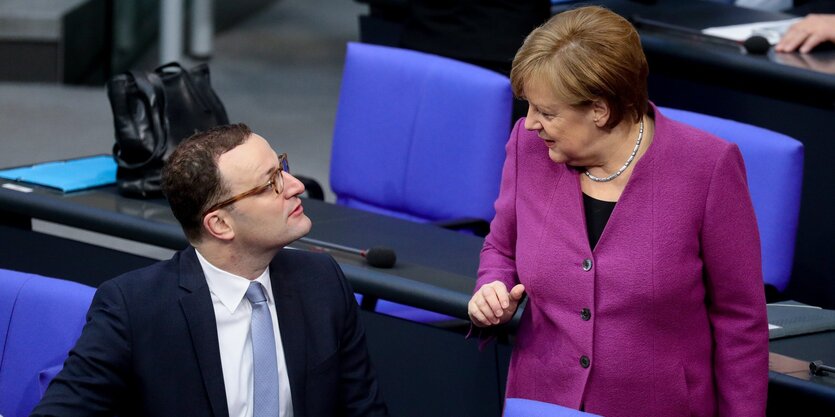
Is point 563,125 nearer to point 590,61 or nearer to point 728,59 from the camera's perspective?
point 590,61

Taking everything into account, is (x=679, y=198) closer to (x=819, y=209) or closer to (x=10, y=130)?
(x=819, y=209)

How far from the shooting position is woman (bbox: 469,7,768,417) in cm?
247

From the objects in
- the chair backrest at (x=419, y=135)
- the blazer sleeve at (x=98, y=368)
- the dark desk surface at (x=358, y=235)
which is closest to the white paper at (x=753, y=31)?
the chair backrest at (x=419, y=135)

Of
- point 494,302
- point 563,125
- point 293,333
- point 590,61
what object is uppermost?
point 590,61

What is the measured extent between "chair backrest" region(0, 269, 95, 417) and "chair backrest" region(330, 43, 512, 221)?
58.4 inches

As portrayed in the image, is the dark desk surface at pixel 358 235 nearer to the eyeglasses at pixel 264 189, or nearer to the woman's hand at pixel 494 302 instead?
the woman's hand at pixel 494 302

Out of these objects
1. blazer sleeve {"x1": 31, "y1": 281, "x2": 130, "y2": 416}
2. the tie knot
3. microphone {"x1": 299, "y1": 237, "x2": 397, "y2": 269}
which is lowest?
microphone {"x1": 299, "y1": 237, "x2": 397, "y2": 269}

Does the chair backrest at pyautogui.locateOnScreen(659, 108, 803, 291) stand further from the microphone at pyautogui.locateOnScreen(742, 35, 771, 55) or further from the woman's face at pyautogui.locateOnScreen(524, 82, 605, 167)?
the woman's face at pyautogui.locateOnScreen(524, 82, 605, 167)

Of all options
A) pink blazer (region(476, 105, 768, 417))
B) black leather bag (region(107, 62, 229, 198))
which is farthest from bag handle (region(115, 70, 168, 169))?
pink blazer (region(476, 105, 768, 417))

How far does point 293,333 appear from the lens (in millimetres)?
2625

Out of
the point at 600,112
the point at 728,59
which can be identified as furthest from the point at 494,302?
the point at 728,59

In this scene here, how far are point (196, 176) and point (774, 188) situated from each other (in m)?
1.65

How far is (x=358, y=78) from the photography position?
4242mm

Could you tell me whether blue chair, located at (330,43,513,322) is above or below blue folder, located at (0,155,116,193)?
above
